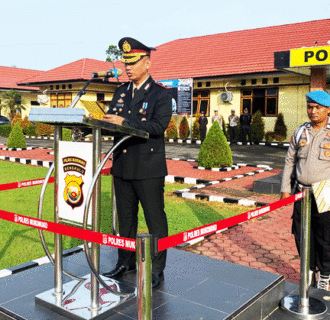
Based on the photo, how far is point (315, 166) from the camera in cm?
329

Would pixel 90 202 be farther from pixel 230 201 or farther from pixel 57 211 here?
pixel 230 201

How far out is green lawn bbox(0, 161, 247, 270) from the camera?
4520 millimetres

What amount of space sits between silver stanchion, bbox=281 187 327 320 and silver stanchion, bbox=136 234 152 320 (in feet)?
5.11

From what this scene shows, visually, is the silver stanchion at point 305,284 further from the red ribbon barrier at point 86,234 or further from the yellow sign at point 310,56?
the yellow sign at point 310,56

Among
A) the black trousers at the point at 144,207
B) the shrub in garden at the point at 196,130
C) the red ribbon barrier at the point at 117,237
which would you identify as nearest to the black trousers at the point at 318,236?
the red ribbon barrier at the point at 117,237

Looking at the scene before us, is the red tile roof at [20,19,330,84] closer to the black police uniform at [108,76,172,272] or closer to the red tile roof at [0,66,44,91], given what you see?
the red tile roof at [0,66,44,91]

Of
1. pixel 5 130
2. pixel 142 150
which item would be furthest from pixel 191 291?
pixel 5 130

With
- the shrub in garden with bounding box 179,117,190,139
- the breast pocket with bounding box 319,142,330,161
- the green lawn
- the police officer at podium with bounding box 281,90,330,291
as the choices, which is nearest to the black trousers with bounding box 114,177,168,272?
the police officer at podium with bounding box 281,90,330,291

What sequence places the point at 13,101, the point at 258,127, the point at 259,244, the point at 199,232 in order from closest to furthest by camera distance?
the point at 199,232, the point at 259,244, the point at 258,127, the point at 13,101

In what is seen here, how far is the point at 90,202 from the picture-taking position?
2559mm

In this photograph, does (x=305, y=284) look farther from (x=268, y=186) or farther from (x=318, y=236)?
(x=268, y=186)

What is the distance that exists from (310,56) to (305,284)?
347 inches

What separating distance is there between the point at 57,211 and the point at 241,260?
92.5 inches

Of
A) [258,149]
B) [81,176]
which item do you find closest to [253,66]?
[258,149]
